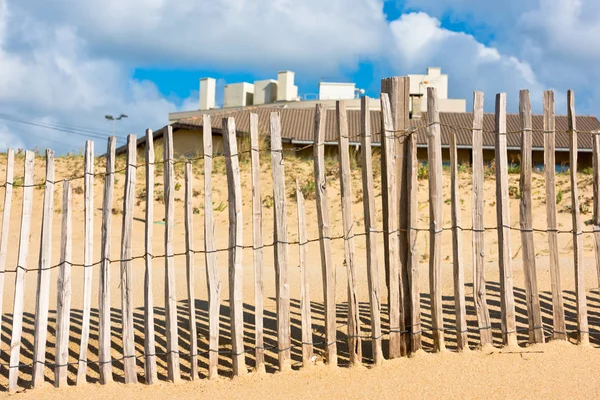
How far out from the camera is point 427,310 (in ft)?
21.0

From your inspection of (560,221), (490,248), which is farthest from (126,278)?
(560,221)

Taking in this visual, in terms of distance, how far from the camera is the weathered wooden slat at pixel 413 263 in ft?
16.5

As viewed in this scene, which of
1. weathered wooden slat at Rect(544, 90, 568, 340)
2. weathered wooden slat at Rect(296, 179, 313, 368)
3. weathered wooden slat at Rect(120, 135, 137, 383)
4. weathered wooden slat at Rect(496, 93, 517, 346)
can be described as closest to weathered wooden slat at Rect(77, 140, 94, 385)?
weathered wooden slat at Rect(120, 135, 137, 383)

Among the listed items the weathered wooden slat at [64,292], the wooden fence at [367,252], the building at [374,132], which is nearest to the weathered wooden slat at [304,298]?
the wooden fence at [367,252]

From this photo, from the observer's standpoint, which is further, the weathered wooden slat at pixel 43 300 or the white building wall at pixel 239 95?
the white building wall at pixel 239 95

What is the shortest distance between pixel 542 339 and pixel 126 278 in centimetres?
316

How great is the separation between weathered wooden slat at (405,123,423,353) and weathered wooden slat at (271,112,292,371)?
91 cm

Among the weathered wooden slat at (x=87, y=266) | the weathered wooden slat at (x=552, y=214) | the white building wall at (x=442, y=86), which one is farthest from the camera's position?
the white building wall at (x=442, y=86)

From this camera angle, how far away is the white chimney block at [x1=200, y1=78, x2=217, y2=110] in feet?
131

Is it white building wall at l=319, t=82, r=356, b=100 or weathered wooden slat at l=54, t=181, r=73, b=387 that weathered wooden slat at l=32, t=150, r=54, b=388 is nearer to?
weathered wooden slat at l=54, t=181, r=73, b=387

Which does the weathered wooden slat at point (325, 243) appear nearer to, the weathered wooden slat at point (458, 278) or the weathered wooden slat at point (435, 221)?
the weathered wooden slat at point (435, 221)

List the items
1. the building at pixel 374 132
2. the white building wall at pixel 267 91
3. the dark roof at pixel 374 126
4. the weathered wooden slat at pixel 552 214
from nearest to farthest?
the weathered wooden slat at pixel 552 214
the building at pixel 374 132
the dark roof at pixel 374 126
the white building wall at pixel 267 91

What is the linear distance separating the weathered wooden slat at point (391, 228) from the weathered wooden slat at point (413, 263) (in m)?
0.08

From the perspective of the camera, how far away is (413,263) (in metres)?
5.04
